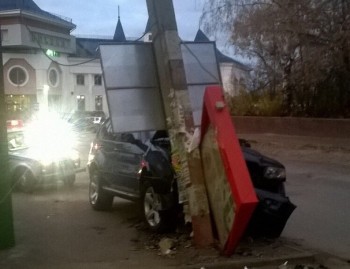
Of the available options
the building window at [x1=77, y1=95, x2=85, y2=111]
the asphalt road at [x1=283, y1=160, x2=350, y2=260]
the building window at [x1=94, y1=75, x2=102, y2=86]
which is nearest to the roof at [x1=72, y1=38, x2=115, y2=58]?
the building window at [x1=94, y1=75, x2=102, y2=86]

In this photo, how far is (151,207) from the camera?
9.69 metres

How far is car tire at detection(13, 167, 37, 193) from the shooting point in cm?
1507

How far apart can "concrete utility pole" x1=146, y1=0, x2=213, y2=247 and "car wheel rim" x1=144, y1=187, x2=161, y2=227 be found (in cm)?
90

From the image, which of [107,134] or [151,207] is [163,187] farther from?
[107,134]

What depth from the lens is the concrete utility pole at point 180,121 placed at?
27.4ft

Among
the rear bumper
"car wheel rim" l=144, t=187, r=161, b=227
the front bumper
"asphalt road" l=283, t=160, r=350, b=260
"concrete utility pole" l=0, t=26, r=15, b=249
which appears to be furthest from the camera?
the front bumper

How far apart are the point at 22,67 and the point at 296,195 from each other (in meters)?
33.2

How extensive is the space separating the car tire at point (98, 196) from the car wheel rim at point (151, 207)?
6.70ft

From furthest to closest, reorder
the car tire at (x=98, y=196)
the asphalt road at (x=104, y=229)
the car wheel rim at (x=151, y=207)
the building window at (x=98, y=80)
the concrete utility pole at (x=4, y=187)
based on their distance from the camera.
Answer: the building window at (x=98, y=80)
the car tire at (x=98, y=196)
the car wheel rim at (x=151, y=207)
the concrete utility pole at (x=4, y=187)
the asphalt road at (x=104, y=229)

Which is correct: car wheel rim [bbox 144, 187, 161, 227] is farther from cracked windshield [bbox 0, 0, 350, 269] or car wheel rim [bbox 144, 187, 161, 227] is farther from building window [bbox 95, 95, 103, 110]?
building window [bbox 95, 95, 103, 110]

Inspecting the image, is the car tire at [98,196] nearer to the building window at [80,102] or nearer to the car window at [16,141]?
the car window at [16,141]

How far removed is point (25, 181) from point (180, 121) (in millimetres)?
7448

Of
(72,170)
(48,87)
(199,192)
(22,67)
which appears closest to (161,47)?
(199,192)

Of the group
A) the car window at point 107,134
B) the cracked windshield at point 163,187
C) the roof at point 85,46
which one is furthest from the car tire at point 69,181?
the roof at point 85,46
